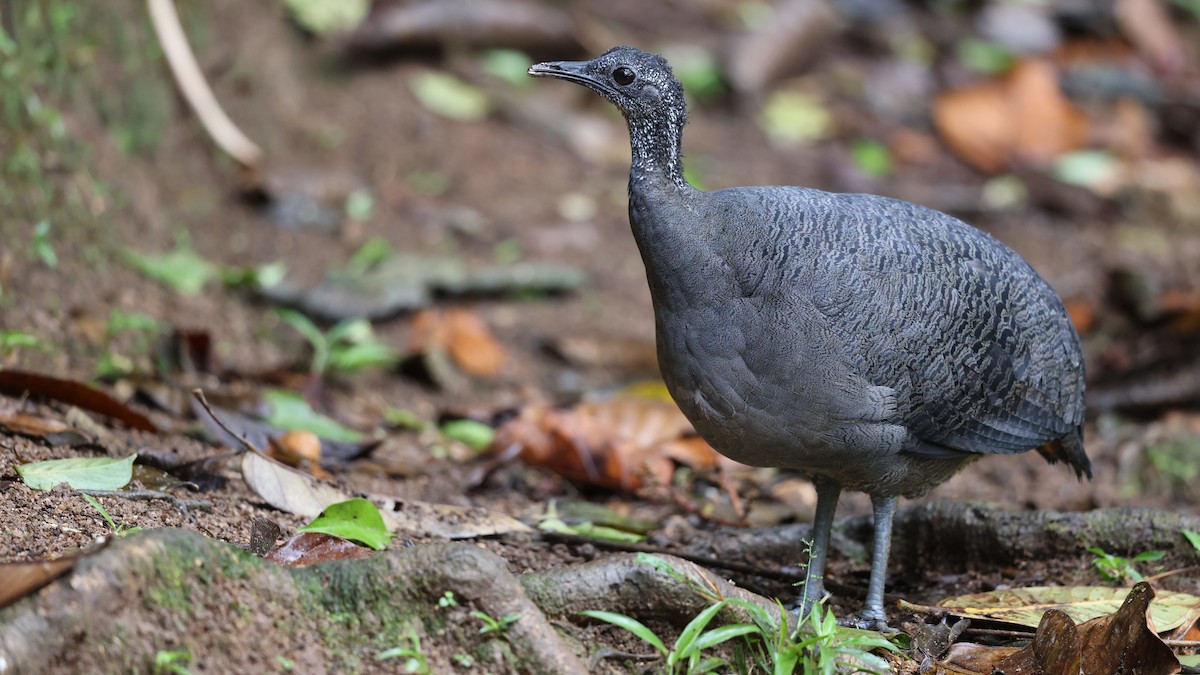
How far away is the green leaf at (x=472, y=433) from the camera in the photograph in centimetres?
629

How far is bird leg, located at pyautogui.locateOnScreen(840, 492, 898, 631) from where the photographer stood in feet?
13.9

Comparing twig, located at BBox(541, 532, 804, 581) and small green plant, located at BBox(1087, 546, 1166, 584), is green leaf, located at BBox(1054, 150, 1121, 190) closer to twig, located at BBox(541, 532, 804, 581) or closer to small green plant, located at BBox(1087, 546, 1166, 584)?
small green plant, located at BBox(1087, 546, 1166, 584)

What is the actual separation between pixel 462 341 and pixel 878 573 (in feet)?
12.8

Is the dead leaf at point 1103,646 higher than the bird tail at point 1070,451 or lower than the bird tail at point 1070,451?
lower

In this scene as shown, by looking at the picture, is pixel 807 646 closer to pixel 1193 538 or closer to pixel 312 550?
pixel 312 550

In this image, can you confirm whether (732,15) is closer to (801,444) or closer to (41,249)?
(41,249)

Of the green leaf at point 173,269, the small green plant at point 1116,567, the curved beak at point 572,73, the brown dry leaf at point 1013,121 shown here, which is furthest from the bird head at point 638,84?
the brown dry leaf at point 1013,121

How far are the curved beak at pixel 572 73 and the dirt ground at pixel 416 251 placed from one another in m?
1.69

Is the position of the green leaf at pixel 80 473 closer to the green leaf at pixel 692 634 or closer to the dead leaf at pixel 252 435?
the dead leaf at pixel 252 435

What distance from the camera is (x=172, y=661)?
9.87 feet

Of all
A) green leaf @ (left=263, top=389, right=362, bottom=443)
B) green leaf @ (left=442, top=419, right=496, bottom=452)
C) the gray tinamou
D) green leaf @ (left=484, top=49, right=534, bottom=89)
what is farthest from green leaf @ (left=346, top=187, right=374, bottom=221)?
the gray tinamou

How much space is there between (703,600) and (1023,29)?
11.9m

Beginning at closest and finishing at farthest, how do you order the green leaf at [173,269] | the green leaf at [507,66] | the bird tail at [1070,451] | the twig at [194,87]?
the bird tail at [1070,451] < the green leaf at [173,269] < the twig at [194,87] < the green leaf at [507,66]

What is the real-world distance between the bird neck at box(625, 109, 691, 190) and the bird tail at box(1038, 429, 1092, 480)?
1.99 metres
